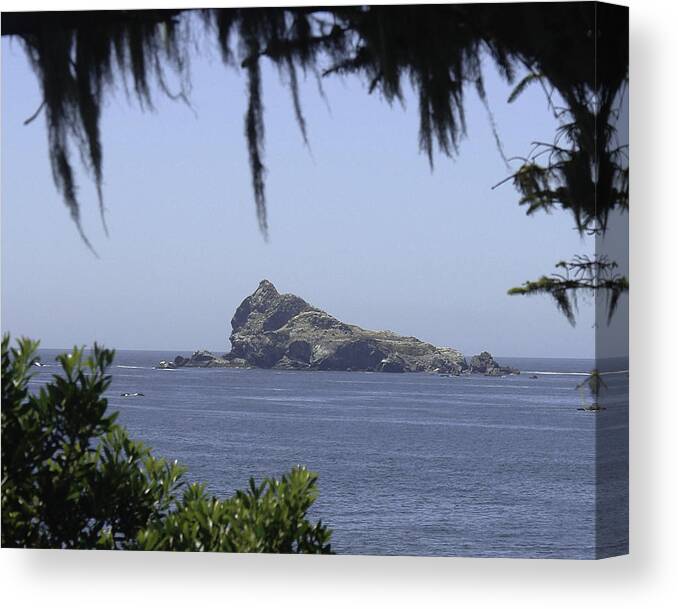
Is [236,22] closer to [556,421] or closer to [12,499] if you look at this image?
[12,499]

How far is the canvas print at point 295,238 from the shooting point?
5031mm

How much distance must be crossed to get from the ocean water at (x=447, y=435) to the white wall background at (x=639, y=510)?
98mm

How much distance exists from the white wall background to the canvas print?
8 cm

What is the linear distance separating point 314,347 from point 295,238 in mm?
650

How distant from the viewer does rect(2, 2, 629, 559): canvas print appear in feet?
16.5

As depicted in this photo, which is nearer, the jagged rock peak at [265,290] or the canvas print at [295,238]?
the canvas print at [295,238]

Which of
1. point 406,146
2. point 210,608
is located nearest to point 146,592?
point 210,608

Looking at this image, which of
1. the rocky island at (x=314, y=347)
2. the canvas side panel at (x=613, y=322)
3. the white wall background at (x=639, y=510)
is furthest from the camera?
the rocky island at (x=314, y=347)

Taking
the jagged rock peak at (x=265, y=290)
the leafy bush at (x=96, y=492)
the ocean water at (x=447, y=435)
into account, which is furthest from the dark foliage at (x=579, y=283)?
the jagged rock peak at (x=265, y=290)

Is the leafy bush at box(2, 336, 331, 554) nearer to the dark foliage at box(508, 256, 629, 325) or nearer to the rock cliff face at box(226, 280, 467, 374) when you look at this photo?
the dark foliage at box(508, 256, 629, 325)

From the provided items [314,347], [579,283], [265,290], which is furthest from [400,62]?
[314,347]

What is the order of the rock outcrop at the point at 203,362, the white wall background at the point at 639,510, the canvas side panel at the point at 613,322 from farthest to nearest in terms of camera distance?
the rock outcrop at the point at 203,362 → the white wall background at the point at 639,510 → the canvas side panel at the point at 613,322

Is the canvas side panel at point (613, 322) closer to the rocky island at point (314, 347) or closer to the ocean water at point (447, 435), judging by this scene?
the ocean water at point (447, 435)

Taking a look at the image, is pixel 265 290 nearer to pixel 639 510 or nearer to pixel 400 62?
pixel 400 62
